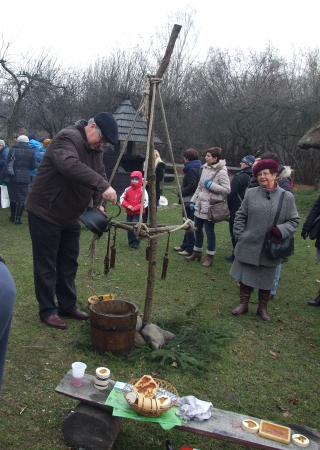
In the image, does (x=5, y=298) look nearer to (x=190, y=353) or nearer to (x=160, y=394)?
(x=160, y=394)

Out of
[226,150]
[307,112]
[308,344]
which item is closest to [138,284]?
[308,344]

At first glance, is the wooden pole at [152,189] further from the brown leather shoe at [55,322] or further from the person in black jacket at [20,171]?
the person in black jacket at [20,171]

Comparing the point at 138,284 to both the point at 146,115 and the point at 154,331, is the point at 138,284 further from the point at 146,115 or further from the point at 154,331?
the point at 146,115

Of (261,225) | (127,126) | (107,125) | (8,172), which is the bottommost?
(8,172)

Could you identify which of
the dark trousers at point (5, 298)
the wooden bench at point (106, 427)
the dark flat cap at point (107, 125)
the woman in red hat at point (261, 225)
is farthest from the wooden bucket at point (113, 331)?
the dark trousers at point (5, 298)

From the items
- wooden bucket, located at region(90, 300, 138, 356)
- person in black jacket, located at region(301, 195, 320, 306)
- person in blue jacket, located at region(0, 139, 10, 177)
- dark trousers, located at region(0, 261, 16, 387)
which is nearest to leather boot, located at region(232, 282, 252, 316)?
person in black jacket, located at region(301, 195, 320, 306)

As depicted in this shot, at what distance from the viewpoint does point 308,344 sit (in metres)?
4.69

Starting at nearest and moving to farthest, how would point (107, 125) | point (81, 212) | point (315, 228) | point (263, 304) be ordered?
point (107, 125) → point (81, 212) → point (263, 304) → point (315, 228)

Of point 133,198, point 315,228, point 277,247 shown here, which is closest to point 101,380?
point 277,247

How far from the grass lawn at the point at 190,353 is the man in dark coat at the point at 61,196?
1.76 ft

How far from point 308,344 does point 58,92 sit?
37.4ft

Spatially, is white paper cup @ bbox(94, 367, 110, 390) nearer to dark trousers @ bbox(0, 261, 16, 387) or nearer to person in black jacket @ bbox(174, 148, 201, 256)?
dark trousers @ bbox(0, 261, 16, 387)

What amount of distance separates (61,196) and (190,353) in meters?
1.82

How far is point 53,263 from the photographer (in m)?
4.24
